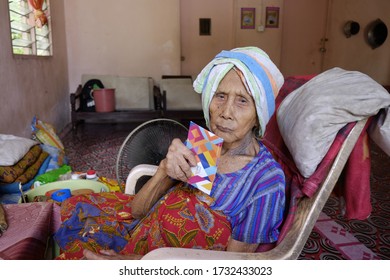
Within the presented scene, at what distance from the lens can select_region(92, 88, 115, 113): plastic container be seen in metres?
5.38

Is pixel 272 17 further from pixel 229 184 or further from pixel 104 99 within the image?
pixel 229 184

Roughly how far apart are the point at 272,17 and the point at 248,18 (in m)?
0.55

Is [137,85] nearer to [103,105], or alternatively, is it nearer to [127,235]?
[103,105]

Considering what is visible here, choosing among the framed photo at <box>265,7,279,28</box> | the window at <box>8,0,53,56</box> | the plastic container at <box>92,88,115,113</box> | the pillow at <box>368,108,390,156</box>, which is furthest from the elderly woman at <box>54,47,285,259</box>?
the framed photo at <box>265,7,279,28</box>

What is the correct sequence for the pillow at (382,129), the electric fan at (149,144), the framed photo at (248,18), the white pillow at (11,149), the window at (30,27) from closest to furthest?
1. the pillow at (382,129)
2. the electric fan at (149,144)
3. the white pillow at (11,149)
4. the window at (30,27)
5. the framed photo at (248,18)

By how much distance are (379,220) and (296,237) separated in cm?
201

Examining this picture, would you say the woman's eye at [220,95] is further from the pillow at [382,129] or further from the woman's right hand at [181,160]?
the pillow at [382,129]

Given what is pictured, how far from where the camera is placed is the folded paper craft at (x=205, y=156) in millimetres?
1023

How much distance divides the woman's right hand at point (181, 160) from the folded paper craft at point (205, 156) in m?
0.02

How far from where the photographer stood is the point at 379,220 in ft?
8.63

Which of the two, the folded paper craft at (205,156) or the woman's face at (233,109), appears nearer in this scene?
the folded paper craft at (205,156)

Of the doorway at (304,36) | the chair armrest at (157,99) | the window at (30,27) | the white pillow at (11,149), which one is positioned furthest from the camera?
the doorway at (304,36)

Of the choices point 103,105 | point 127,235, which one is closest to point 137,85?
point 103,105

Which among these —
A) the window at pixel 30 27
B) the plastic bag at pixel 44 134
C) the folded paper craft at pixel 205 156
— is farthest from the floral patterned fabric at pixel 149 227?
the window at pixel 30 27
